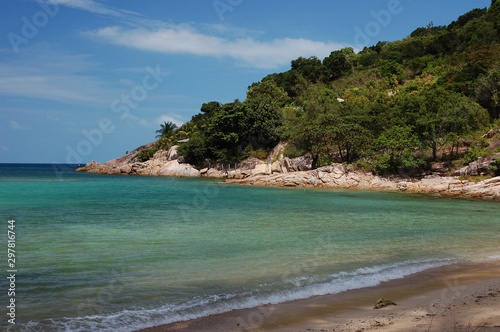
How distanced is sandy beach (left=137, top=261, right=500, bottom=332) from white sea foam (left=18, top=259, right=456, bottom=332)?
235 mm

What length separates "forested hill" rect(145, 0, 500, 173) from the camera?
37281 mm

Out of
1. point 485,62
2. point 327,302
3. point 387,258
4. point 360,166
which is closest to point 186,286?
point 327,302

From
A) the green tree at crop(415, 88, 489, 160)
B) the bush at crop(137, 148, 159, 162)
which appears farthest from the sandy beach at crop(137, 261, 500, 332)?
the bush at crop(137, 148, 159, 162)

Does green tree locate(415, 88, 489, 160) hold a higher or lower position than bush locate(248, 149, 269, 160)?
higher

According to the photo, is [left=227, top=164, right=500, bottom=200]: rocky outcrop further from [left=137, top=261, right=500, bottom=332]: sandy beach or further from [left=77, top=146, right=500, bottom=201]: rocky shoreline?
[left=137, top=261, right=500, bottom=332]: sandy beach

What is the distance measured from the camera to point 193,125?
78500 mm

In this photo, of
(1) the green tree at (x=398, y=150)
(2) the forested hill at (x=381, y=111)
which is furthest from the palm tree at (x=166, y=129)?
(1) the green tree at (x=398, y=150)

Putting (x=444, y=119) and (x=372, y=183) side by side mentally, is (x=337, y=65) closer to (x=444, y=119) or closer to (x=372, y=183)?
(x=444, y=119)

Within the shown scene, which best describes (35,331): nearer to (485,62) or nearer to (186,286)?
(186,286)

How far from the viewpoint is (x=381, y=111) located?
1764 inches

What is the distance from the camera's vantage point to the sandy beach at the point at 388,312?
17.9 ft

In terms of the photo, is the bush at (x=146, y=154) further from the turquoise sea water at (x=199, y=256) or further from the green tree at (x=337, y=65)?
the turquoise sea water at (x=199, y=256)

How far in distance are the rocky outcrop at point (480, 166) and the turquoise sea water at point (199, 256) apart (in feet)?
44.7

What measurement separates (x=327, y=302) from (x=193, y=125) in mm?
73372
